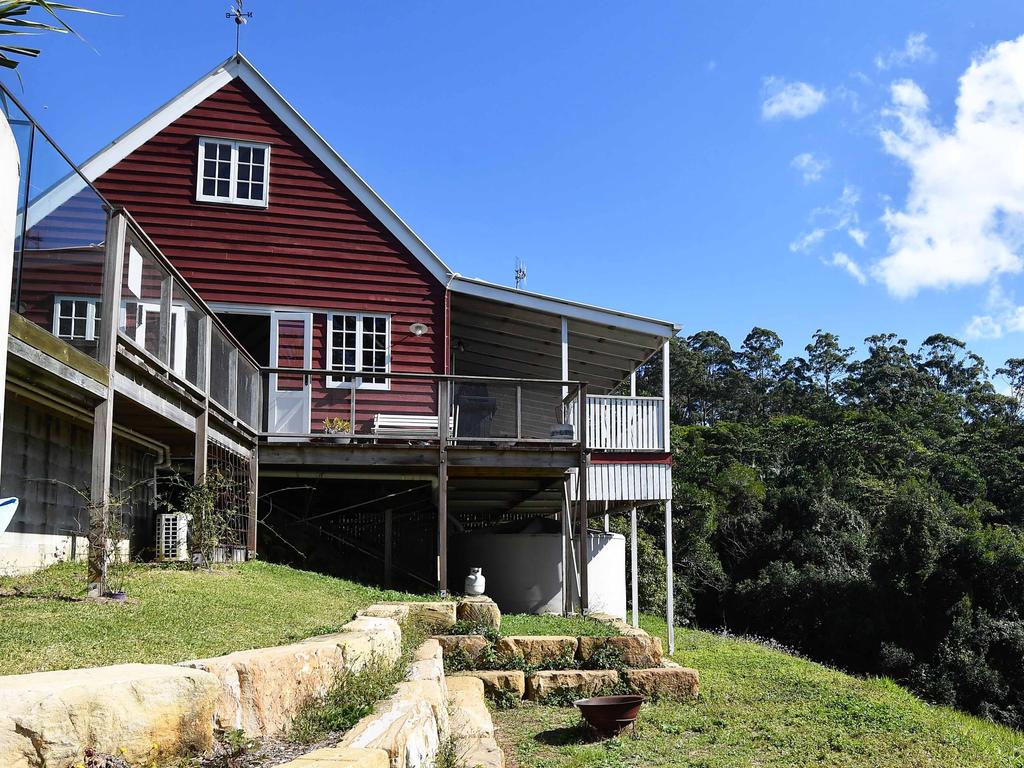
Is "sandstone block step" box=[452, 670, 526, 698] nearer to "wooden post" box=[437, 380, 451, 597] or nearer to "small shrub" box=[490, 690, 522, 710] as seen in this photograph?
"small shrub" box=[490, 690, 522, 710]

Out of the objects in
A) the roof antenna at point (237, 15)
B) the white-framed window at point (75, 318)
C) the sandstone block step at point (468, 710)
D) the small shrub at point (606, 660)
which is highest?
the roof antenna at point (237, 15)

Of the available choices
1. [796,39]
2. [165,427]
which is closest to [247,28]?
[165,427]

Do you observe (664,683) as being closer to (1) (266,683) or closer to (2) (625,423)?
(2) (625,423)

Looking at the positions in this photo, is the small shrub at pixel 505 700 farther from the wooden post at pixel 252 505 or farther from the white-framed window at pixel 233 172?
the white-framed window at pixel 233 172

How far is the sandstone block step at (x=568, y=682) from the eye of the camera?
385 inches

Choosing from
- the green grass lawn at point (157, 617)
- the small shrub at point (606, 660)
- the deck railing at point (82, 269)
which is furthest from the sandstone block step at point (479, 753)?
the deck railing at point (82, 269)

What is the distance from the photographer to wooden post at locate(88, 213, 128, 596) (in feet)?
22.0

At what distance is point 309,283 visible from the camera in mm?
14797

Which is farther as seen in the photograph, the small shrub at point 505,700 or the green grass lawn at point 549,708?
the small shrub at point 505,700

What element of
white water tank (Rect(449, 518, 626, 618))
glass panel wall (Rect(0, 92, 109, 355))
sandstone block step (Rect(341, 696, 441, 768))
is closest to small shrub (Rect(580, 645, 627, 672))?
white water tank (Rect(449, 518, 626, 618))

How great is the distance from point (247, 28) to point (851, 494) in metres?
32.6

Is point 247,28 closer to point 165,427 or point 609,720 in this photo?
point 165,427

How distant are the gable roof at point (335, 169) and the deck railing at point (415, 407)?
1.88 m

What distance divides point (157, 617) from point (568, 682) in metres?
5.09
